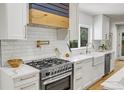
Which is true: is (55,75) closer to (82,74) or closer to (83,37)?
(82,74)

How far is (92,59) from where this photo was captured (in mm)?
4320

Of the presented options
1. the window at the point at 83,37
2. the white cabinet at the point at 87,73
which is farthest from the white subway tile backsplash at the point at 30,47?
the window at the point at 83,37

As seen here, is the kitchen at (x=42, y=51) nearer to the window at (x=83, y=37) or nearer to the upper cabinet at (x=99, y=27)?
the window at (x=83, y=37)

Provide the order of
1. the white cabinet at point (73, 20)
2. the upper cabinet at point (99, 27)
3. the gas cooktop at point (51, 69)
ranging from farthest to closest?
the upper cabinet at point (99, 27) < the white cabinet at point (73, 20) < the gas cooktop at point (51, 69)

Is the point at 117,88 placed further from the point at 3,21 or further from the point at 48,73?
the point at 3,21

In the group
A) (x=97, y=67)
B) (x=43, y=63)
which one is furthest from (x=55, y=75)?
(x=97, y=67)

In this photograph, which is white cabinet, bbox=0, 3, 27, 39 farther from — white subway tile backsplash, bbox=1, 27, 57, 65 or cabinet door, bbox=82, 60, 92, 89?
cabinet door, bbox=82, 60, 92, 89

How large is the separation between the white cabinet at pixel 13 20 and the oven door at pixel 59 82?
889 millimetres

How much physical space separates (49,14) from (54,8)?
243mm

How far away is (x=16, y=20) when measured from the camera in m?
2.33

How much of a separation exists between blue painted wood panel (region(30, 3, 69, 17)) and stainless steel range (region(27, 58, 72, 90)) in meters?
1.06

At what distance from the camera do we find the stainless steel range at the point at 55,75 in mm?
2490

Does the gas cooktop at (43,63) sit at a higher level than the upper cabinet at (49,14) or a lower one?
lower

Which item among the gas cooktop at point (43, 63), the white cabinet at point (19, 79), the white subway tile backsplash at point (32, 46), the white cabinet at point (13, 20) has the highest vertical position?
the white cabinet at point (13, 20)
